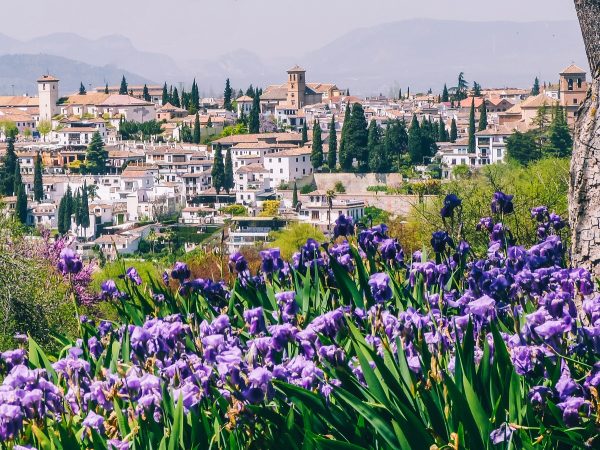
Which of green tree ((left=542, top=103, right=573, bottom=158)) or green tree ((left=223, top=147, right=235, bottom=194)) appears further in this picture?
green tree ((left=223, top=147, right=235, bottom=194))

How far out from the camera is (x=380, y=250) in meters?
Answer: 3.63

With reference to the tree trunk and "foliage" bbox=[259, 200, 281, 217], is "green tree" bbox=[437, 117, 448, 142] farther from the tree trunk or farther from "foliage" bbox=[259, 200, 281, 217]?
the tree trunk

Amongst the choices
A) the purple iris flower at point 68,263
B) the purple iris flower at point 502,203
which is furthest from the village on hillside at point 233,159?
the purple iris flower at point 68,263

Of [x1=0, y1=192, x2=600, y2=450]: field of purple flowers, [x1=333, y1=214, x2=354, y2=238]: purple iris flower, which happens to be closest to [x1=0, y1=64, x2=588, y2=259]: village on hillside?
[x1=333, y1=214, x2=354, y2=238]: purple iris flower

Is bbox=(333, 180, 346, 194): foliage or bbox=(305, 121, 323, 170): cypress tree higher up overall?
bbox=(305, 121, 323, 170): cypress tree

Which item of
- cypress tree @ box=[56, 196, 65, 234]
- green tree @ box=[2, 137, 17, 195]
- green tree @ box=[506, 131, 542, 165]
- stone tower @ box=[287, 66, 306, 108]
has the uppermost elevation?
stone tower @ box=[287, 66, 306, 108]

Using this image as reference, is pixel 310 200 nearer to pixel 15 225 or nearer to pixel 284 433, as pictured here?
pixel 15 225

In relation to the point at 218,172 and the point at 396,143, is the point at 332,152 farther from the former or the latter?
the point at 218,172

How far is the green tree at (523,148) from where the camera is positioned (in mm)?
52094

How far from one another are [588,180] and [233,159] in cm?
6339

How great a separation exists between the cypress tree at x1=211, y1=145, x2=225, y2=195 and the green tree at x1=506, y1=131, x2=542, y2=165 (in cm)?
1493

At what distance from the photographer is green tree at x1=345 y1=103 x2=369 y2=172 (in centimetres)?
5662

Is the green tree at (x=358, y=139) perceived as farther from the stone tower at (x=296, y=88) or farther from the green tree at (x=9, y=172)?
the stone tower at (x=296, y=88)

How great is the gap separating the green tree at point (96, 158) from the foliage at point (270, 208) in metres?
16.1
